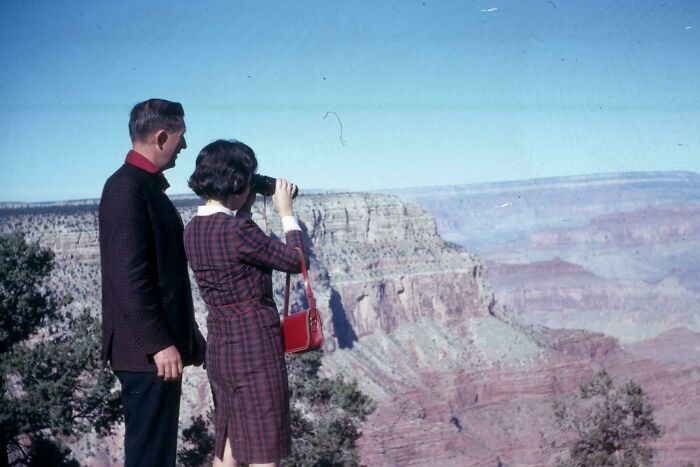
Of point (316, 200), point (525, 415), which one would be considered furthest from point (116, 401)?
point (316, 200)

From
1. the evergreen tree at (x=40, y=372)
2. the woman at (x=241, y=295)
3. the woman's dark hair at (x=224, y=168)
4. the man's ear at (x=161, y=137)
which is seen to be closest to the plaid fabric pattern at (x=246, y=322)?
the woman at (x=241, y=295)

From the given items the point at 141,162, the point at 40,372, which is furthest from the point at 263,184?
the point at 40,372

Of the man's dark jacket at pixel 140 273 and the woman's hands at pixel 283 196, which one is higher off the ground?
the woman's hands at pixel 283 196

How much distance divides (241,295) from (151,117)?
96cm

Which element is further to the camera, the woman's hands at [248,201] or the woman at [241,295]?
the woman's hands at [248,201]

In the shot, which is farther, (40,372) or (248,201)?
(40,372)

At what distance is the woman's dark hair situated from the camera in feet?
10.6

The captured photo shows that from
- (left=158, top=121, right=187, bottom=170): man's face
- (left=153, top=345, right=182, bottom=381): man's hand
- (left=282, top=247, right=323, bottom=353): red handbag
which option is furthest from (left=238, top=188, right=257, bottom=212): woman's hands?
(left=153, top=345, right=182, bottom=381): man's hand

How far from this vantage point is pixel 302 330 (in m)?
3.31

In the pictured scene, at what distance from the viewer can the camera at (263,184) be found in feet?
11.0

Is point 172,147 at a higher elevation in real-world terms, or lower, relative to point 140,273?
higher

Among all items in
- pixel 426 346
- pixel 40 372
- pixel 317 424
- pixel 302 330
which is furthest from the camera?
pixel 426 346

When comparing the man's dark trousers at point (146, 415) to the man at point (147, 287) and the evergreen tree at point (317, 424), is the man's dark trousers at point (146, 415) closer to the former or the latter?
the man at point (147, 287)

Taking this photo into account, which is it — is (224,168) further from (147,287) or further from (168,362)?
(168,362)
